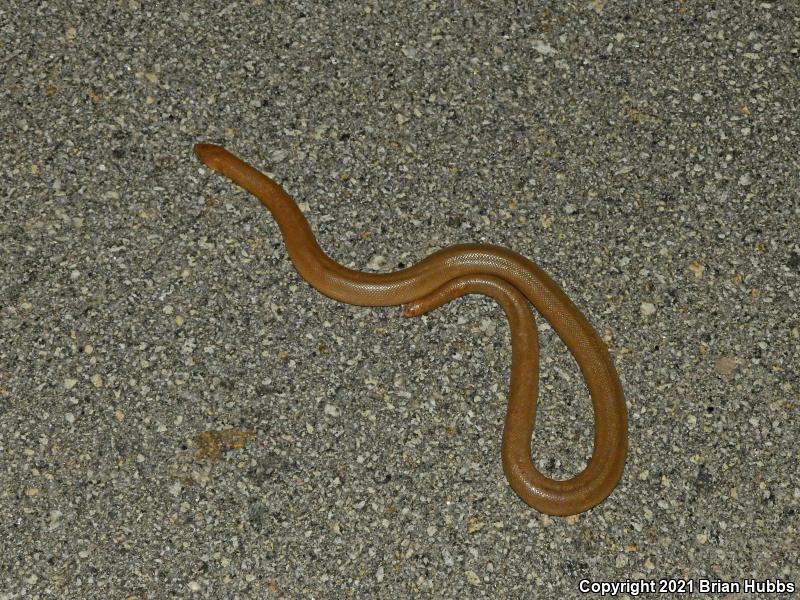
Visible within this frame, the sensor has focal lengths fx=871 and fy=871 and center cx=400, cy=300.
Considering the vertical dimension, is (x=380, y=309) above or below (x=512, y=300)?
below

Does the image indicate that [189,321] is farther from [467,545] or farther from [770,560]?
[770,560]

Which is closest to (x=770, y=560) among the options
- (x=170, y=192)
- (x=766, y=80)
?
(x=766, y=80)

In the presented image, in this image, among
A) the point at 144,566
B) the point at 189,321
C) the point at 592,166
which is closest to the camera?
the point at 144,566
